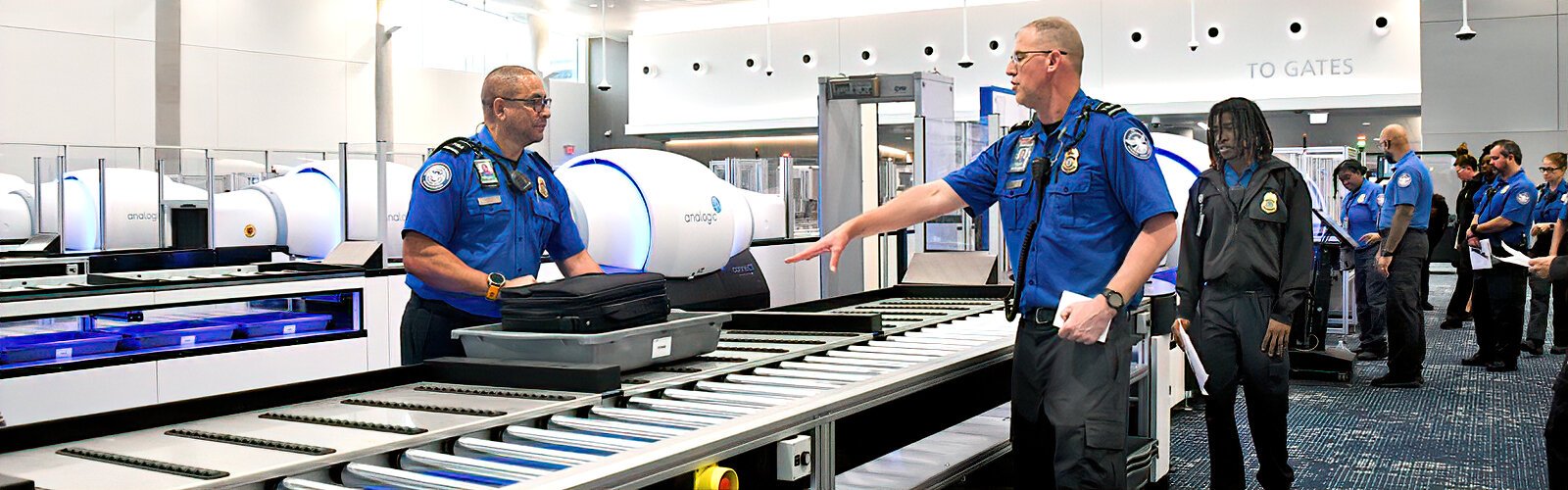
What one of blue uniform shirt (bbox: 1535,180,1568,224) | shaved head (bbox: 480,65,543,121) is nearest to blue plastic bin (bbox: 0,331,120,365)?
shaved head (bbox: 480,65,543,121)

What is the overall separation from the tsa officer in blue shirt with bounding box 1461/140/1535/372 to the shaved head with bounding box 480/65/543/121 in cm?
619

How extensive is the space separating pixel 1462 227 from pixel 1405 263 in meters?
3.32

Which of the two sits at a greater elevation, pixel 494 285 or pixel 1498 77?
pixel 1498 77

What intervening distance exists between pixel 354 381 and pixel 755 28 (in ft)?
56.7

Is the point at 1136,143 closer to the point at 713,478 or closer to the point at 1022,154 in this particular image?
the point at 1022,154

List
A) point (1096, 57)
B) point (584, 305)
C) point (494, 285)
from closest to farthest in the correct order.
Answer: point (584, 305)
point (494, 285)
point (1096, 57)

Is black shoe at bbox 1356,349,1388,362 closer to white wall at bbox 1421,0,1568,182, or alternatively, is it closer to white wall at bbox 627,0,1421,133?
white wall at bbox 627,0,1421,133

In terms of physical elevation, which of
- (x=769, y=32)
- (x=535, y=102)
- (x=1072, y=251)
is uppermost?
(x=769, y=32)

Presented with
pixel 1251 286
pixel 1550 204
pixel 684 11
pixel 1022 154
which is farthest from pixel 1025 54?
pixel 684 11

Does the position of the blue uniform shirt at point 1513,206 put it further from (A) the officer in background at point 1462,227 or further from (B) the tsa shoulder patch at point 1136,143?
(B) the tsa shoulder patch at point 1136,143

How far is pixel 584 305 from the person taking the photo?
222 centimetres

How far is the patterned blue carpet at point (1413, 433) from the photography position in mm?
4574

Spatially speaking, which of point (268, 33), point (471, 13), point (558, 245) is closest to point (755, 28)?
point (471, 13)

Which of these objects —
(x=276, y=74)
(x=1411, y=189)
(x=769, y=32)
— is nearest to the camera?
(x=1411, y=189)
